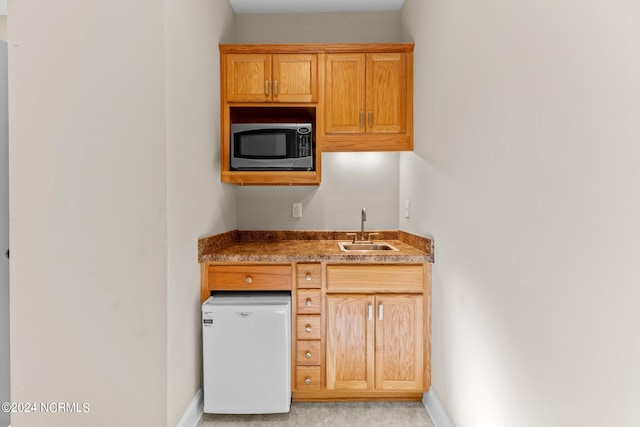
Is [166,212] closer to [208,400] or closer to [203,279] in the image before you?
[203,279]

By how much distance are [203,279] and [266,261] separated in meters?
0.39

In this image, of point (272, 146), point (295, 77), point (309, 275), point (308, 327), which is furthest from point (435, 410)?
point (295, 77)

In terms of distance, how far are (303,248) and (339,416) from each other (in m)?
1.03

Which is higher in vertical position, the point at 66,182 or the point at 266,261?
the point at 66,182

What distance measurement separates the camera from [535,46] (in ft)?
3.16

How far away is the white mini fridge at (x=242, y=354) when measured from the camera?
1782mm

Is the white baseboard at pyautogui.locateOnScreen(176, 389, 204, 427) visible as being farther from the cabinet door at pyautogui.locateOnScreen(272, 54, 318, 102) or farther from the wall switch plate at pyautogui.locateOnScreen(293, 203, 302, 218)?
the cabinet door at pyautogui.locateOnScreen(272, 54, 318, 102)

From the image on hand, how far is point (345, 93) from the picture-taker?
224 centimetres

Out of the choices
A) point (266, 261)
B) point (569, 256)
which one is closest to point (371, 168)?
point (266, 261)

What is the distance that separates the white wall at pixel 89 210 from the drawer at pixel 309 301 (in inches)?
29.7

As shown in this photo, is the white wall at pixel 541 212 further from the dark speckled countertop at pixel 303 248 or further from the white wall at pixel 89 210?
the white wall at pixel 89 210

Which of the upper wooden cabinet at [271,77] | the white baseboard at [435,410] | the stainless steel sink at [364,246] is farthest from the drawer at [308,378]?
the upper wooden cabinet at [271,77]

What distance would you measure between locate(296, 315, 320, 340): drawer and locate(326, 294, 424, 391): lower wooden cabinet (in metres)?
0.07

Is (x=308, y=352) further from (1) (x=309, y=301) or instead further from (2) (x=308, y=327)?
(1) (x=309, y=301)
